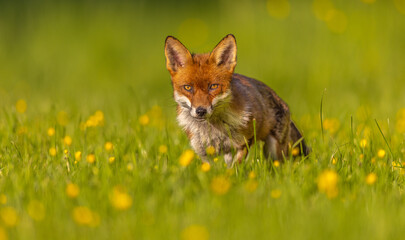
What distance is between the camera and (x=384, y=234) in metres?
2.99

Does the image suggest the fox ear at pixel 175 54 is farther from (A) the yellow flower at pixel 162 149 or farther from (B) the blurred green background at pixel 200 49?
(B) the blurred green background at pixel 200 49

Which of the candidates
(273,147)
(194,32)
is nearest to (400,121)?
(273,147)

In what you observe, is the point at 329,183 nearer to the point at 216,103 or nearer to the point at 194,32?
the point at 216,103

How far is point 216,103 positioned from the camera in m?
4.50

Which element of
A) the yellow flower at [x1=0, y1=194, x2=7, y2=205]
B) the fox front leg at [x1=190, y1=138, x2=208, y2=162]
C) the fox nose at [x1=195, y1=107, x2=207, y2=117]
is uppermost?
the fox nose at [x1=195, y1=107, x2=207, y2=117]

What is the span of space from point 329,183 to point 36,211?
1.78m

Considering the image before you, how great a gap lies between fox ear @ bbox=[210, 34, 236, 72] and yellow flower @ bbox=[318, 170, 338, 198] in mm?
1585

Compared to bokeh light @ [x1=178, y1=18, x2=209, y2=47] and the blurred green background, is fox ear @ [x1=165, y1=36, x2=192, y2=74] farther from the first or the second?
bokeh light @ [x1=178, y1=18, x2=209, y2=47]

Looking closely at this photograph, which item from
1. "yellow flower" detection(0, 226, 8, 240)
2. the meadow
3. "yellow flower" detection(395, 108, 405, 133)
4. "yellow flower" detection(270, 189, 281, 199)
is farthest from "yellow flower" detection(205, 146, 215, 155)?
"yellow flower" detection(395, 108, 405, 133)

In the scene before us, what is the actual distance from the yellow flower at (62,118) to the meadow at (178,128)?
1.6 inches

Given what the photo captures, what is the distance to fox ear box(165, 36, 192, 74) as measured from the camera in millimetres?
4684

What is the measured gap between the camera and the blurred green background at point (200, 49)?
788cm

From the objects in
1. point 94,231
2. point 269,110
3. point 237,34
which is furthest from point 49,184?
point 237,34

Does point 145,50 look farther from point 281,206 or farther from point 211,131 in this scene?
point 281,206
